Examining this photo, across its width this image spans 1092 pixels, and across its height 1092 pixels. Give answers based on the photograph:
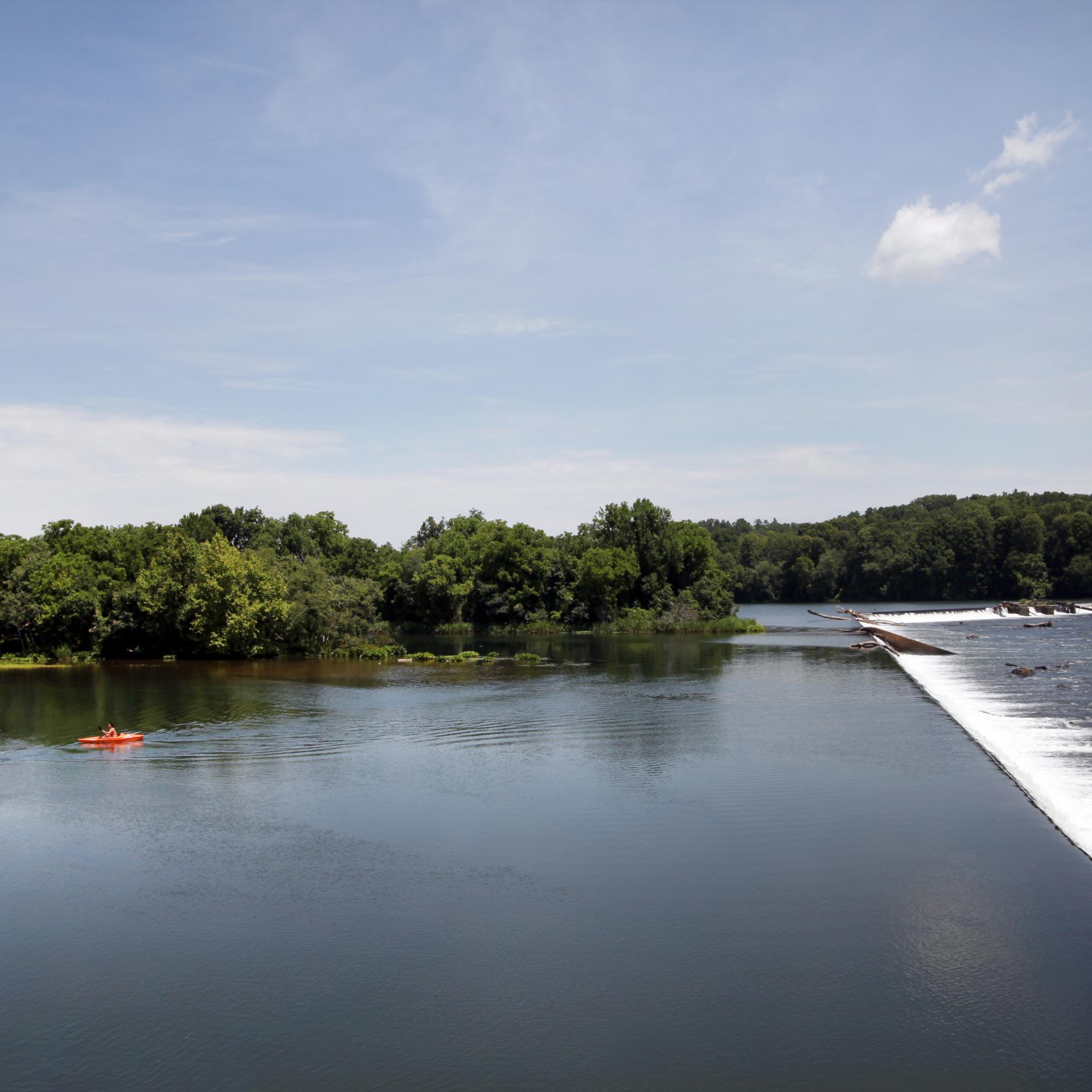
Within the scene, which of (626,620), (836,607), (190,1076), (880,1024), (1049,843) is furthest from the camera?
(836,607)

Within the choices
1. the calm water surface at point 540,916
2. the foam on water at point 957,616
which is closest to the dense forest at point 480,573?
the foam on water at point 957,616

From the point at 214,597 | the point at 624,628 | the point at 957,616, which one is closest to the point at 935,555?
the point at 957,616

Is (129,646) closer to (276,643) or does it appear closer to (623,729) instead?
(276,643)

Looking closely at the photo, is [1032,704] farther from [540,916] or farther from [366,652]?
[366,652]

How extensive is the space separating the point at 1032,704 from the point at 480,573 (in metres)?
69.6

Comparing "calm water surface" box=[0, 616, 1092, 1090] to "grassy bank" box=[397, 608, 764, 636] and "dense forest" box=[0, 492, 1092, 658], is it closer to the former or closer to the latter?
"dense forest" box=[0, 492, 1092, 658]

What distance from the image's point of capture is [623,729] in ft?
102

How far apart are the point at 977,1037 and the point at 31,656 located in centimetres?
6380

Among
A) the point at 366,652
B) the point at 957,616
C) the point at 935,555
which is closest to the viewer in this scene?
the point at 366,652

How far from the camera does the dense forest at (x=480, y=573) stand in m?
60.8

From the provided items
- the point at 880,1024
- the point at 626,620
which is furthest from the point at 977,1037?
the point at 626,620

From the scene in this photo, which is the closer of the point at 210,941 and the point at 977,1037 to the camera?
the point at 977,1037

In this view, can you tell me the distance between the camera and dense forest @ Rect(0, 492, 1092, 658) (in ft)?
199

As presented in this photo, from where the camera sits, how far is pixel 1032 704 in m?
33.0
